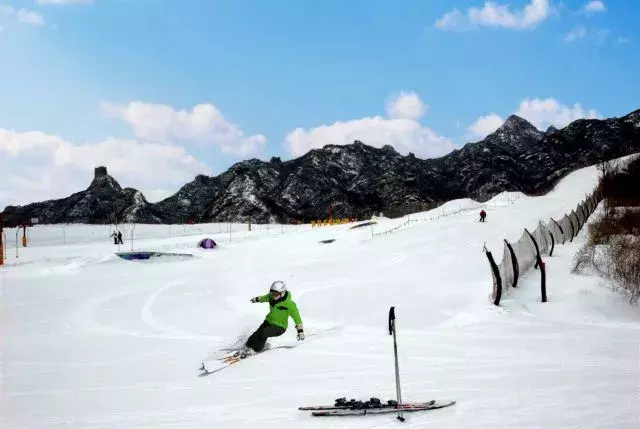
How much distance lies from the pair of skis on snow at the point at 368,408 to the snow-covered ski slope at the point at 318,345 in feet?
0.43

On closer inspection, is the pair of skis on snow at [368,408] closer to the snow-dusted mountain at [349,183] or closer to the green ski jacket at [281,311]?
the green ski jacket at [281,311]

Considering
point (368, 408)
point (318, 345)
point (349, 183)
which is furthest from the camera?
point (349, 183)

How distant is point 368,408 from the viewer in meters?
5.76

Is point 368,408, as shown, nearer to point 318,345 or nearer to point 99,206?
point 318,345

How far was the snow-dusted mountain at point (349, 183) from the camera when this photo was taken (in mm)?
136625

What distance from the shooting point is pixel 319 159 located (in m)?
177

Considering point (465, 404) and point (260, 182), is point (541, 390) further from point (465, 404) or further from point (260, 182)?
point (260, 182)

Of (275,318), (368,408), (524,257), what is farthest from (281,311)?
(524,257)

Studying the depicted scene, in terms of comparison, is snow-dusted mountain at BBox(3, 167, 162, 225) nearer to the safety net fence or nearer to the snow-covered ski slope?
the snow-covered ski slope

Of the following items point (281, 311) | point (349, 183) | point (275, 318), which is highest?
point (349, 183)

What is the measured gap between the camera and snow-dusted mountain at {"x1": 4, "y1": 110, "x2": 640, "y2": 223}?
448 ft

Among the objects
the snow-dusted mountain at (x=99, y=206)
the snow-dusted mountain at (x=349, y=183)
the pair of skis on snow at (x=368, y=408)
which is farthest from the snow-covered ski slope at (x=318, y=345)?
the snow-dusted mountain at (x=99, y=206)

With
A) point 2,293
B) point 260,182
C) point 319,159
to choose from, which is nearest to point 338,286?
point 2,293

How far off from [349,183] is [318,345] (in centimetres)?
15891
